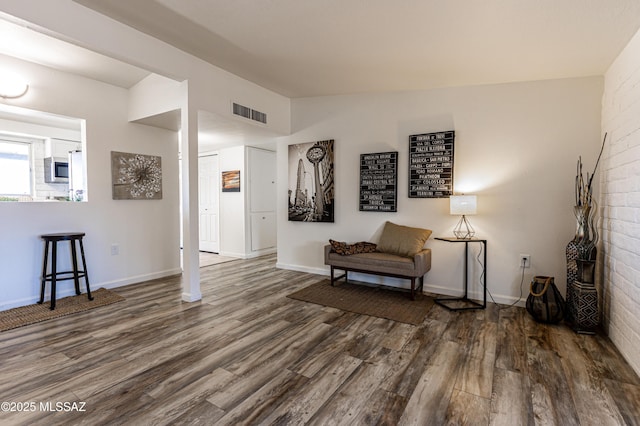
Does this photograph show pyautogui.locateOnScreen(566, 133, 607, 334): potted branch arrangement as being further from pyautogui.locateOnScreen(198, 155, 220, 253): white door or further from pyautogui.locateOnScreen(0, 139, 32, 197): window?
pyautogui.locateOnScreen(0, 139, 32, 197): window

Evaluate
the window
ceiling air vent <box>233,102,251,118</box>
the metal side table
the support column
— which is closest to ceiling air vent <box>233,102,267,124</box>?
ceiling air vent <box>233,102,251,118</box>

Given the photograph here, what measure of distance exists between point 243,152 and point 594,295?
5.23 meters

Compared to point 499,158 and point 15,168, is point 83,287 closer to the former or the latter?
point 15,168

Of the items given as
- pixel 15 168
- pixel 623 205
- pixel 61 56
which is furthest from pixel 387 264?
pixel 15 168

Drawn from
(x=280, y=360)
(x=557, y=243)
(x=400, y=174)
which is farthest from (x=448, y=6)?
(x=280, y=360)

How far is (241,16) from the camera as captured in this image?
95.3 inches

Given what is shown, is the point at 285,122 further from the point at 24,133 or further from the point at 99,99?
the point at 24,133

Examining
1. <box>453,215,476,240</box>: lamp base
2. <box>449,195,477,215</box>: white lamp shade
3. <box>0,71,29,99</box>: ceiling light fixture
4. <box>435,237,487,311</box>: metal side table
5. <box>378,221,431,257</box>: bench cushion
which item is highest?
<box>0,71,29,99</box>: ceiling light fixture

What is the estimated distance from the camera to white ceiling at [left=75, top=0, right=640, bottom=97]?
2.19 meters

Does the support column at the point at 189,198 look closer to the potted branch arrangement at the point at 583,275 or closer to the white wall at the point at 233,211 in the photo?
the white wall at the point at 233,211

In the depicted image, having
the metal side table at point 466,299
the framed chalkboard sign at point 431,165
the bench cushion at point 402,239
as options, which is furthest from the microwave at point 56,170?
the metal side table at point 466,299

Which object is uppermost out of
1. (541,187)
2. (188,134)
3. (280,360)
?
(188,134)

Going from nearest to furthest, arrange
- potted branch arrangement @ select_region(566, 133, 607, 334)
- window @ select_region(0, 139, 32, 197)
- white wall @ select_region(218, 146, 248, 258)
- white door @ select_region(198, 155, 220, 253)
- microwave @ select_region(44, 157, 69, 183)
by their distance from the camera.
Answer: potted branch arrangement @ select_region(566, 133, 607, 334)
window @ select_region(0, 139, 32, 197)
microwave @ select_region(44, 157, 69, 183)
white wall @ select_region(218, 146, 248, 258)
white door @ select_region(198, 155, 220, 253)

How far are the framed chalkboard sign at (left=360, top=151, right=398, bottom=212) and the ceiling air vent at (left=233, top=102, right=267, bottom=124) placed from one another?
1494mm
